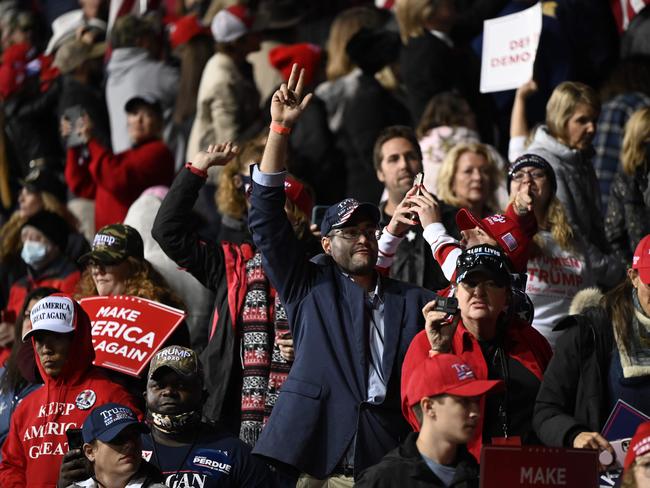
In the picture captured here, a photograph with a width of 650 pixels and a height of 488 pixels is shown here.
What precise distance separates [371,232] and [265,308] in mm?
999

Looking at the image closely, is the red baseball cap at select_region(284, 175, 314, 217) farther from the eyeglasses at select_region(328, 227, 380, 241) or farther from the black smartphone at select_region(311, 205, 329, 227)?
the eyeglasses at select_region(328, 227, 380, 241)

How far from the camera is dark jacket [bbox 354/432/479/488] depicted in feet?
19.9

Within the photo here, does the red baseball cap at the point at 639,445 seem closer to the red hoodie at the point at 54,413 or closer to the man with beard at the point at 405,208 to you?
the man with beard at the point at 405,208

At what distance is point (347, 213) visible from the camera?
25.2 feet

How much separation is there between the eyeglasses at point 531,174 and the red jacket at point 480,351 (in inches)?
71.1

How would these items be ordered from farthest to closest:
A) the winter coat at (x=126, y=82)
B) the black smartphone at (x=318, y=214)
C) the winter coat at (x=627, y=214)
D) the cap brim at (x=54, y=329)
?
the winter coat at (x=126, y=82)
the winter coat at (x=627, y=214)
the black smartphone at (x=318, y=214)
the cap brim at (x=54, y=329)

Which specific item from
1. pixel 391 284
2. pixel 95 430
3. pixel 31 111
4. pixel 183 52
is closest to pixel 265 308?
pixel 391 284

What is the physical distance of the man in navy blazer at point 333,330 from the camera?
24.0 ft

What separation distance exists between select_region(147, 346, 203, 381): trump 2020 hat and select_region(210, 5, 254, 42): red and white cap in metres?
5.96

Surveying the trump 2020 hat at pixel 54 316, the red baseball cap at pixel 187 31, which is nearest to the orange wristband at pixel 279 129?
the trump 2020 hat at pixel 54 316

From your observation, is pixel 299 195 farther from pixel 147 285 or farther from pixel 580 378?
pixel 580 378

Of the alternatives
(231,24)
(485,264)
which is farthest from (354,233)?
(231,24)

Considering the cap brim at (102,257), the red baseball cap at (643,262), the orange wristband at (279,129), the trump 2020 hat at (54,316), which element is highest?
the orange wristband at (279,129)

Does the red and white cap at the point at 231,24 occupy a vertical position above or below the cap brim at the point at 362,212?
above
